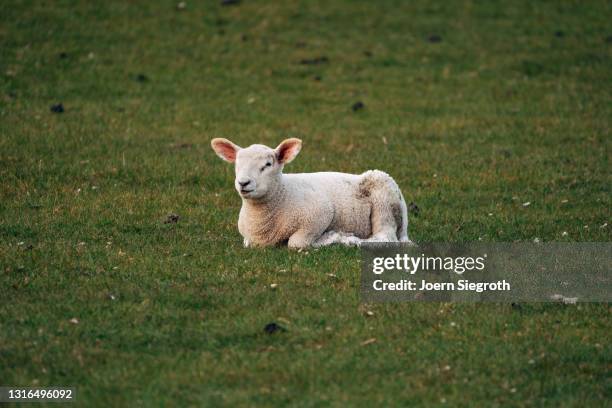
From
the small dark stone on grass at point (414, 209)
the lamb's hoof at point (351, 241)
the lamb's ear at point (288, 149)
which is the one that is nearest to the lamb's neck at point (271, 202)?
the lamb's ear at point (288, 149)

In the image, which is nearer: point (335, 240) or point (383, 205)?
point (335, 240)

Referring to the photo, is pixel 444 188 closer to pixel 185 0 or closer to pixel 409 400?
pixel 409 400

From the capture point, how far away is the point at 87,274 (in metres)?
11.0

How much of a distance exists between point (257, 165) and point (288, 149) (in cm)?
50

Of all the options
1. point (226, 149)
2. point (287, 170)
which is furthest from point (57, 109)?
point (226, 149)

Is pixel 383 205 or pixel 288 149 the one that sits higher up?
pixel 288 149

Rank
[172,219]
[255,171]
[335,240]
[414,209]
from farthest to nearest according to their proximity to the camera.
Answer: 1. [414,209]
2. [172,219]
3. [335,240]
4. [255,171]

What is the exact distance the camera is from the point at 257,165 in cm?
1154

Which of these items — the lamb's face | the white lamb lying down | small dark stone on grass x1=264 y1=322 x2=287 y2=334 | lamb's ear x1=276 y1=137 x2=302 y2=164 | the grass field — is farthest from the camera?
lamb's ear x1=276 y1=137 x2=302 y2=164

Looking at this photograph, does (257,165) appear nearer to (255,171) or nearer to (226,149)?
(255,171)

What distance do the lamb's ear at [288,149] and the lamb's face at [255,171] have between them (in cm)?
12

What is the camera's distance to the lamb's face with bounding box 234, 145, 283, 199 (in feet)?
37.4

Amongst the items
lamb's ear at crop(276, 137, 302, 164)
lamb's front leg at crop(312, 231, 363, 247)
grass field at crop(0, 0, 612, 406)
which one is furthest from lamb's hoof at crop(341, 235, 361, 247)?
lamb's ear at crop(276, 137, 302, 164)

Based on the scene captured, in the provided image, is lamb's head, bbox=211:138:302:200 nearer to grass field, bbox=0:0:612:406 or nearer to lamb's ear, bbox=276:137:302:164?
lamb's ear, bbox=276:137:302:164
